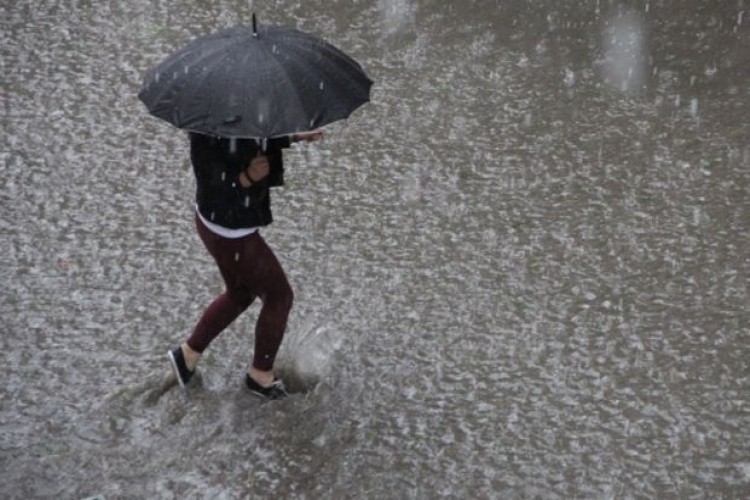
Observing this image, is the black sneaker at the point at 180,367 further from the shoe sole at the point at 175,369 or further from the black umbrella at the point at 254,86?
the black umbrella at the point at 254,86

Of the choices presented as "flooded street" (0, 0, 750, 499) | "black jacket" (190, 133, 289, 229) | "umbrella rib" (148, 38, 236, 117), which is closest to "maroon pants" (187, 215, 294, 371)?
"black jacket" (190, 133, 289, 229)

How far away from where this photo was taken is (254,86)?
4.14m

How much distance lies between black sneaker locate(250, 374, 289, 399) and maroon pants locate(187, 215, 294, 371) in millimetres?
89

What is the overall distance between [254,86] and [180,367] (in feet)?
4.37

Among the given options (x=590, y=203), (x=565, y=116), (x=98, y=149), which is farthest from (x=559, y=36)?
(x=98, y=149)

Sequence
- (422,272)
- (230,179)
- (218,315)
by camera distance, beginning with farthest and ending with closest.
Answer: (422,272) → (218,315) → (230,179)

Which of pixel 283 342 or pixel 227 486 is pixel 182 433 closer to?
pixel 227 486

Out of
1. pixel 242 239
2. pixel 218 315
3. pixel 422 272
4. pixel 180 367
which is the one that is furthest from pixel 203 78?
pixel 422 272

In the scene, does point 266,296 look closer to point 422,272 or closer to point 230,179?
point 230,179

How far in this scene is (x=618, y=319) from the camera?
5293 millimetres

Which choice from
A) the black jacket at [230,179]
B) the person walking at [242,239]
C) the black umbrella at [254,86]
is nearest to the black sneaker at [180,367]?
the person walking at [242,239]

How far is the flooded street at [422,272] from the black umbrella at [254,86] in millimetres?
1229

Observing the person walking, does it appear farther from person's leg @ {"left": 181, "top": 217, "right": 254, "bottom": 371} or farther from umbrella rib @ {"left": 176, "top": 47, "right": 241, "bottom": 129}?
umbrella rib @ {"left": 176, "top": 47, "right": 241, "bottom": 129}

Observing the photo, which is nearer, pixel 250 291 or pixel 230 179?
pixel 230 179
